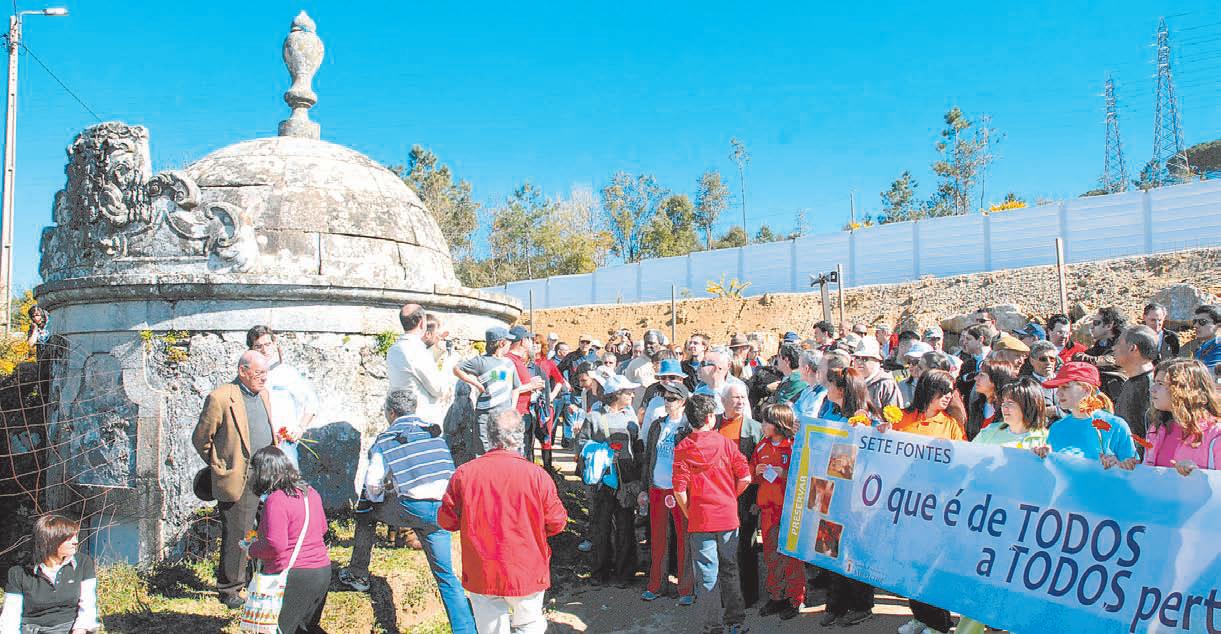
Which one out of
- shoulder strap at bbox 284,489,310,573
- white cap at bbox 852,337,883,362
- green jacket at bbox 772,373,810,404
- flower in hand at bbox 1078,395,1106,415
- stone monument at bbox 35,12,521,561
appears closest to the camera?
flower in hand at bbox 1078,395,1106,415

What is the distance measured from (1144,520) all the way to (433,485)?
385 centimetres

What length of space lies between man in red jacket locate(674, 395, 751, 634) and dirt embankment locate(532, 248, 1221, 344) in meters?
20.0

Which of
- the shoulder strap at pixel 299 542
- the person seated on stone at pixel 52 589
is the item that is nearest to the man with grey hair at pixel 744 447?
the shoulder strap at pixel 299 542

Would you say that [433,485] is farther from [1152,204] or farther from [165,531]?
[1152,204]

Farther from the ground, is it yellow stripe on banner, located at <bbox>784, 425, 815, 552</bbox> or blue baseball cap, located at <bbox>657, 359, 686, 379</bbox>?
blue baseball cap, located at <bbox>657, 359, 686, 379</bbox>

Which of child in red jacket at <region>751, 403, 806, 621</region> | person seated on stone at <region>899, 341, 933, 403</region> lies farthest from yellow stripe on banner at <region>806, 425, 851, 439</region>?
person seated on stone at <region>899, 341, 933, 403</region>

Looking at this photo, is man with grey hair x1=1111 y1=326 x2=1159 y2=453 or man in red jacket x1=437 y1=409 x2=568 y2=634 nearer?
man in red jacket x1=437 y1=409 x2=568 y2=634

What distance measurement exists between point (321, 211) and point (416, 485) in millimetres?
3679

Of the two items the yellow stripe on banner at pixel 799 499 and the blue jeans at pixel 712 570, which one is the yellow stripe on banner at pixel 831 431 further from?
the blue jeans at pixel 712 570

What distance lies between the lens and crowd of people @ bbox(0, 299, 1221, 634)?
13.5 feet

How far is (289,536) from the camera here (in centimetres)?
444

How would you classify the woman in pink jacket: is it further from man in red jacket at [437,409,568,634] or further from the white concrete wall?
the white concrete wall

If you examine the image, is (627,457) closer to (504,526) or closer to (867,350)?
(867,350)

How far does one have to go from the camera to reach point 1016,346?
278 inches
